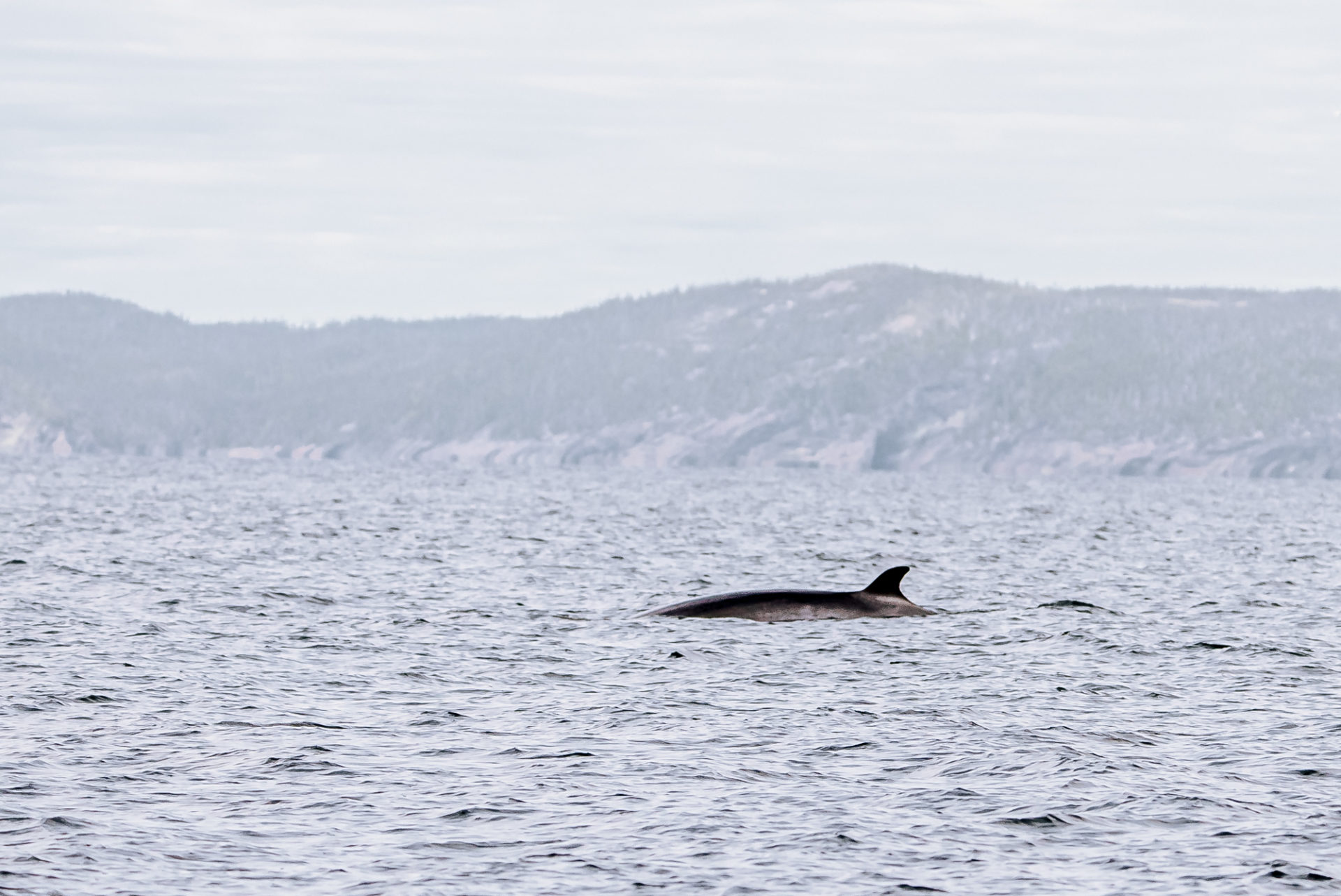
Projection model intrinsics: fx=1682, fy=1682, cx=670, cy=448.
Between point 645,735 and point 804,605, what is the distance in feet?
43.0

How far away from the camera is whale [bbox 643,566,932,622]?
32562mm

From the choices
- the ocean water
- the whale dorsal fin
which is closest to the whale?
the whale dorsal fin

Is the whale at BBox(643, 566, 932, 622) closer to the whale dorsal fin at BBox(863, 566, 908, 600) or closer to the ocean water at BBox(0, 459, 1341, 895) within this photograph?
the whale dorsal fin at BBox(863, 566, 908, 600)

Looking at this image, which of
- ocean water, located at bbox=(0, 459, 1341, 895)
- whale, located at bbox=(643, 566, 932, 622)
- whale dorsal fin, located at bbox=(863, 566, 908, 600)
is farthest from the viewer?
whale dorsal fin, located at bbox=(863, 566, 908, 600)

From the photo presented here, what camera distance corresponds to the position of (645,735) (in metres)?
20.0

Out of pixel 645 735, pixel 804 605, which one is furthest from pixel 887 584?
pixel 645 735

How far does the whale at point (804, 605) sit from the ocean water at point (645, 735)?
64 cm

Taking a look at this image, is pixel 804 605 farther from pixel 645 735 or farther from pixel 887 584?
pixel 645 735

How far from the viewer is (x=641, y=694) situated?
2314cm

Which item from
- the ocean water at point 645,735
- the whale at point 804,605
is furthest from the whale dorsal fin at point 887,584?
the ocean water at point 645,735

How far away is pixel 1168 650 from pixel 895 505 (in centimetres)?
9330

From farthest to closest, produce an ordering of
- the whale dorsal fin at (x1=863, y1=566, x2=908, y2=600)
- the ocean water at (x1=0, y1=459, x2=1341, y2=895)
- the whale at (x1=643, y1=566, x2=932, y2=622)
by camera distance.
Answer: the whale dorsal fin at (x1=863, y1=566, x2=908, y2=600), the whale at (x1=643, y1=566, x2=932, y2=622), the ocean water at (x1=0, y1=459, x2=1341, y2=895)

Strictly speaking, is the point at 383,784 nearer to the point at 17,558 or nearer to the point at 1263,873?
the point at 1263,873

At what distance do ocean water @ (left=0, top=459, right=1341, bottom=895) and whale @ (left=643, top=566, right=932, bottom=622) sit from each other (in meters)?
0.64
